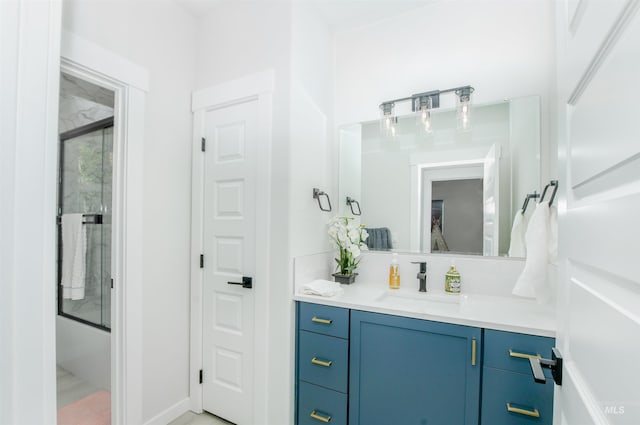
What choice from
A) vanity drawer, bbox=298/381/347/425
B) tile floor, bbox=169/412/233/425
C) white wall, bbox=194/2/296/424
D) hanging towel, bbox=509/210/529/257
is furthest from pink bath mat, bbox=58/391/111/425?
hanging towel, bbox=509/210/529/257

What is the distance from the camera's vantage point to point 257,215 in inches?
73.9

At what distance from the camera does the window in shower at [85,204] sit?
2385 millimetres

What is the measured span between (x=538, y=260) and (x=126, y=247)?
2.22 m

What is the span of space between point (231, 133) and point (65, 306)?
229 centimetres

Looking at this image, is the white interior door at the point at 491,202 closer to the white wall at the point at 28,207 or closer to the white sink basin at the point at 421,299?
the white sink basin at the point at 421,299

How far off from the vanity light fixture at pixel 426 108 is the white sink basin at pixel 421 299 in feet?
3.53

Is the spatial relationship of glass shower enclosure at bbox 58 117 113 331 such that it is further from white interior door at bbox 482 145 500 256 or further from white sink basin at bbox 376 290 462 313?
white interior door at bbox 482 145 500 256

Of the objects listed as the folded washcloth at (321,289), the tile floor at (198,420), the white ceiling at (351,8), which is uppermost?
the white ceiling at (351,8)

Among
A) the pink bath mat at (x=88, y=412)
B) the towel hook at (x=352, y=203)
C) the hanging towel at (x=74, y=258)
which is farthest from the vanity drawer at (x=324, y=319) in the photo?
the hanging towel at (x=74, y=258)

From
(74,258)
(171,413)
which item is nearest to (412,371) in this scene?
(171,413)

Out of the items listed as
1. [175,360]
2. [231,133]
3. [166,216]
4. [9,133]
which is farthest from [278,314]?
[9,133]

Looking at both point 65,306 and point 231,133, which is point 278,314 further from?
point 65,306

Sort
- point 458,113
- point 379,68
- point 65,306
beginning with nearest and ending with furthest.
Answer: point 458,113, point 379,68, point 65,306

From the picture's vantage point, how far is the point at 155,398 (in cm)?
187
